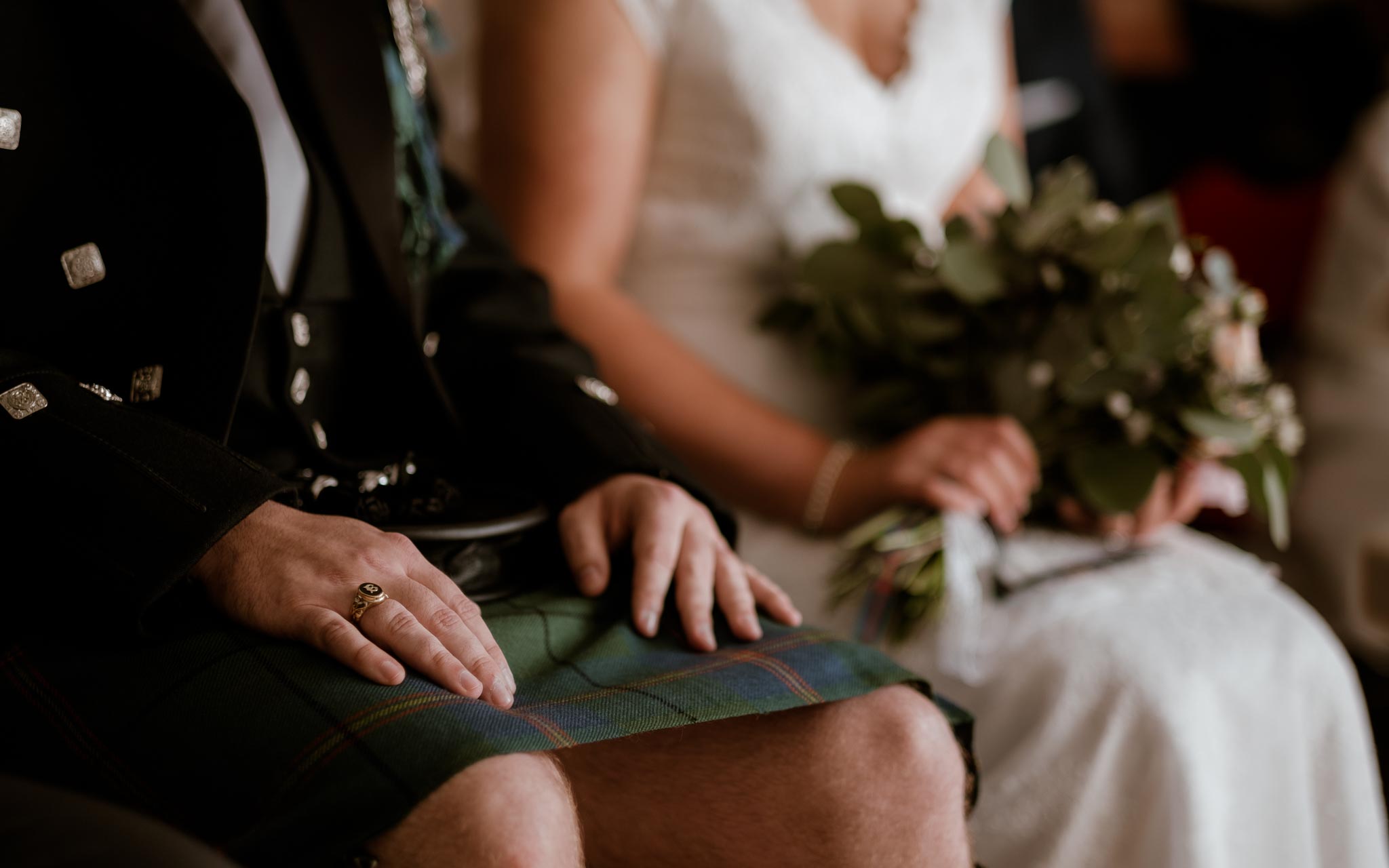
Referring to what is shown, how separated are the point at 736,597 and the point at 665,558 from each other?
53 mm

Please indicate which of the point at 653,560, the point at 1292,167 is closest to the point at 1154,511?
the point at 653,560

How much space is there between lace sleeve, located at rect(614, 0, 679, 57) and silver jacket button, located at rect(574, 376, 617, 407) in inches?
16.7

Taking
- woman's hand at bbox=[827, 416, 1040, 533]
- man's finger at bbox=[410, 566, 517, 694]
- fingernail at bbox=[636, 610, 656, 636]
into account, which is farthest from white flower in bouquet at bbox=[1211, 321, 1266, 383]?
man's finger at bbox=[410, 566, 517, 694]

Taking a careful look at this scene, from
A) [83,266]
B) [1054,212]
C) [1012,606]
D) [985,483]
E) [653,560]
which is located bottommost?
[1012,606]

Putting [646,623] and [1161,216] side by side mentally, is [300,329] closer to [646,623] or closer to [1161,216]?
[646,623]

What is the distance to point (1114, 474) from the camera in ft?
3.49

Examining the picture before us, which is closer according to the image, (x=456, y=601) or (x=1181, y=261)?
(x=456, y=601)

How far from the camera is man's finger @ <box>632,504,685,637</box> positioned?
27.0 inches

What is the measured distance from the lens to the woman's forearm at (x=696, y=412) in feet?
3.59

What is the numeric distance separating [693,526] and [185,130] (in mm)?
399

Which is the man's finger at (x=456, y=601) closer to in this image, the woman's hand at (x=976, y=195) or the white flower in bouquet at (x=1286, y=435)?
the white flower in bouquet at (x=1286, y=435)

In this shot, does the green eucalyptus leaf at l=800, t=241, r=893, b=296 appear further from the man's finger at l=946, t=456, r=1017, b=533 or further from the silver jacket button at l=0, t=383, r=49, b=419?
the silver jacket button at l=0, t=383, r=49, b=419

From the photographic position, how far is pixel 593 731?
559 mm

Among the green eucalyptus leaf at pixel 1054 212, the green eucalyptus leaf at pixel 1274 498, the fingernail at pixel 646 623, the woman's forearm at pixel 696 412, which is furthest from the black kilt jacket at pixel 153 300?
the green eucalyptus leaf at pixel 1274 498
